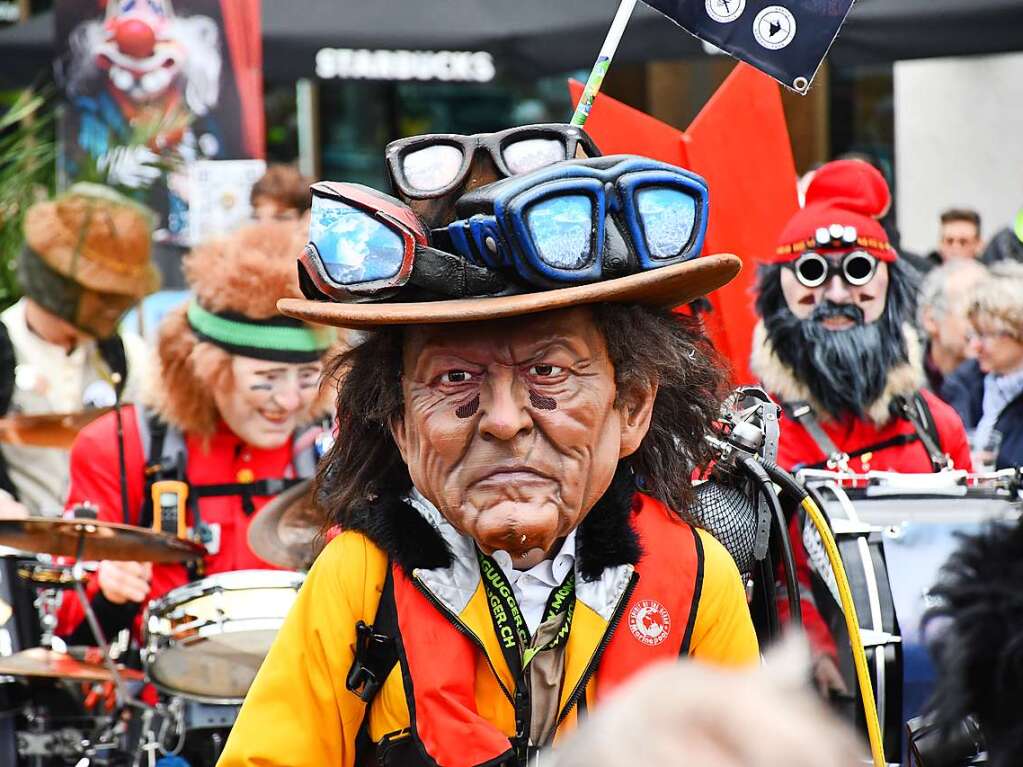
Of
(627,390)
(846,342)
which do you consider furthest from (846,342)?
(627,390)

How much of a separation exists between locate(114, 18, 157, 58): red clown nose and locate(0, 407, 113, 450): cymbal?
6.86 ft

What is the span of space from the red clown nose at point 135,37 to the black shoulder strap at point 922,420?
12.7 feet

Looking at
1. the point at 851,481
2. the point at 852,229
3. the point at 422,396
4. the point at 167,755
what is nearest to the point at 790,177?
the point at 852,229

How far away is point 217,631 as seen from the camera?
446cm

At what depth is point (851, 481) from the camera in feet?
14.5

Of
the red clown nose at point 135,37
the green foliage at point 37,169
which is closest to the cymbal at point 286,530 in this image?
the green foliage at point 37,169

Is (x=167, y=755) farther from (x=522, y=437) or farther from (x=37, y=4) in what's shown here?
(x=37, y=4)

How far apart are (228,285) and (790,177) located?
1986 mm

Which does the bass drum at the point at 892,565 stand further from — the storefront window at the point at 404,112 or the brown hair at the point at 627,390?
the storefront window at the point at 404,112

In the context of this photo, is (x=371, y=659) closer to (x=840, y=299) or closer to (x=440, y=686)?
(x=440, y=686)

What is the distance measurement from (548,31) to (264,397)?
5195 mm

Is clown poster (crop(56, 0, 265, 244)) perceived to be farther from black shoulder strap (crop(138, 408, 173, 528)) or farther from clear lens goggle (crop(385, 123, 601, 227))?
clear lens goggle (crop(385, 123, 601, 227))

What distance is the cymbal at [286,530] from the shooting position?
15.1 ft

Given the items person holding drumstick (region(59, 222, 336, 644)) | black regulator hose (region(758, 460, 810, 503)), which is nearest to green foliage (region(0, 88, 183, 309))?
person holding drumstick (region(59, 222, 336, 644))
